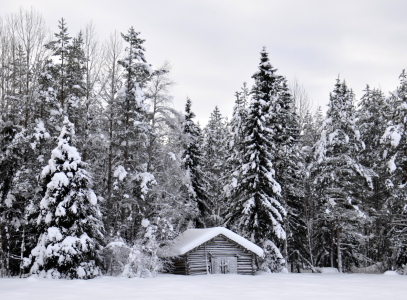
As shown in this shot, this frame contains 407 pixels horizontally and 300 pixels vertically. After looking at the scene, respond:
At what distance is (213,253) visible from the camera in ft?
109

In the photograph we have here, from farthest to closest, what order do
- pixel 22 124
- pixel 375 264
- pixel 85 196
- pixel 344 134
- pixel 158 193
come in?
pixel 375 264 < pixel 344 134 < pixel 22 124 < pixel 158 193 < pixel 85 196

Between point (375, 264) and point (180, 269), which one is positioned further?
point (375, 264)

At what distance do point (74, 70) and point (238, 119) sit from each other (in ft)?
46.5

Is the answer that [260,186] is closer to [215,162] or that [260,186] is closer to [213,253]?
[213,253]

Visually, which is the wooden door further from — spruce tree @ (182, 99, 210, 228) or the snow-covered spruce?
the snow-covered spruce

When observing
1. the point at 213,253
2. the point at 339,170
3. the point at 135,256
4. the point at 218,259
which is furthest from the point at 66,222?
the point at 339,170

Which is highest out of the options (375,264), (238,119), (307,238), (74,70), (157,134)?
(74,70)

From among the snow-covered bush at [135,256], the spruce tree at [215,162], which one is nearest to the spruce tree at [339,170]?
the spruce tree at [215,162]

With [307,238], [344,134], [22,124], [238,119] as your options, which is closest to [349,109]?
[344,134]

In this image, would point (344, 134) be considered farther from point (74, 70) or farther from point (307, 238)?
point (74, 70)

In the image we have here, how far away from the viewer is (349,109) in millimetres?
37250

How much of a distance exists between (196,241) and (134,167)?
24.6 feet

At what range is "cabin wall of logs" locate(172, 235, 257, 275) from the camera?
31984 millimetres

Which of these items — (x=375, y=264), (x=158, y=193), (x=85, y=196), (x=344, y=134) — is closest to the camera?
(x=85, y=196)
